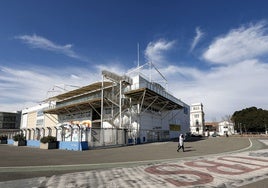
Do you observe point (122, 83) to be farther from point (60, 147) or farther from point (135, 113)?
point (60, 147)

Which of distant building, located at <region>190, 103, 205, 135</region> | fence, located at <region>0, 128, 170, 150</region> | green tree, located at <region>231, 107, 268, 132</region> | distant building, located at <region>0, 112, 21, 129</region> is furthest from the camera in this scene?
distant building, located at <region>0, 112, 21, 129</region>

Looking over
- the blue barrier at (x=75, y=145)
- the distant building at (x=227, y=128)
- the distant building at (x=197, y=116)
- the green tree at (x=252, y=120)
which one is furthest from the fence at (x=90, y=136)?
the distant building at (x=197, y=116)

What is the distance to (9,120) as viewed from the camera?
119250mm

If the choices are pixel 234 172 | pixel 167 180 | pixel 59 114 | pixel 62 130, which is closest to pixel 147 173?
pixel 167 180

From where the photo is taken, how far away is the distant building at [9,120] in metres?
116

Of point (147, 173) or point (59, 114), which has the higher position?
point (59, 114)

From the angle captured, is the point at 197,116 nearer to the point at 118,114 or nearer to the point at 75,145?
the point at 118,114

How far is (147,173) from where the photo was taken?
8.66 metres

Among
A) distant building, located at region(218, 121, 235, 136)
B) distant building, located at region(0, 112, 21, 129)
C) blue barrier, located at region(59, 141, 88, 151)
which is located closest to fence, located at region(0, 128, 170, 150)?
blue barrier, located at region(59, 141, 88, 151)

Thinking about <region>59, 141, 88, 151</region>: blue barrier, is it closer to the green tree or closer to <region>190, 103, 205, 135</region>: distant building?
the green tree

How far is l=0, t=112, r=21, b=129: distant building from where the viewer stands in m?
116

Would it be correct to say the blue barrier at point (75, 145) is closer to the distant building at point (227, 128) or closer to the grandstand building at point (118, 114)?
the grandstand building at point (118, 114)

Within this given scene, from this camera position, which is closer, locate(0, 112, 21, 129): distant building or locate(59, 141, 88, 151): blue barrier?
locate(59, 141, 88, 151): blue barrier

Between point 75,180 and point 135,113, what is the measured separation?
102 feet
